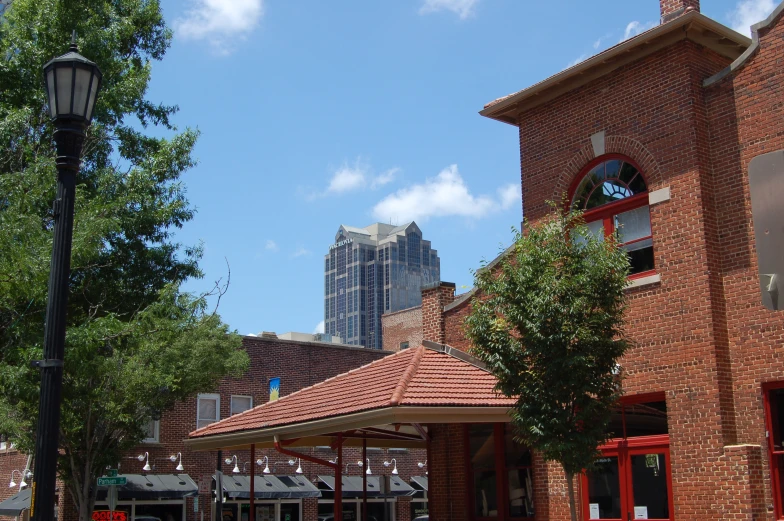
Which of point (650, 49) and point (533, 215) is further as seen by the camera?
point (533, 215)

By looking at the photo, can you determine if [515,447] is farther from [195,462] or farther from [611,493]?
[195,462]

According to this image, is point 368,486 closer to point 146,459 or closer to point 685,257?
point 146,459

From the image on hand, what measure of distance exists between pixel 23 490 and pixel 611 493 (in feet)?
85.6

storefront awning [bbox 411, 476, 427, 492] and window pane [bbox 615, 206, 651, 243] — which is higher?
window pane [bbox 615, 206, 651, 243]

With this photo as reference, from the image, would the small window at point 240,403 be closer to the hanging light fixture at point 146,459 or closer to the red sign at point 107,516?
the hanging light fixture at point 146,459

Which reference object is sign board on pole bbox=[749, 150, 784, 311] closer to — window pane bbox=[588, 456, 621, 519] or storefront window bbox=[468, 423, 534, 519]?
window pane bbox=[588, 456, 621, 519]

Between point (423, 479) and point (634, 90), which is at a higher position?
point (634, 90)

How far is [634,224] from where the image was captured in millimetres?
15867

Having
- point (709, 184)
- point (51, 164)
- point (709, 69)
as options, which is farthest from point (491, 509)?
point (51, 164)

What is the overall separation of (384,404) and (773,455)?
612 cm

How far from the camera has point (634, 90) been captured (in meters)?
16.0

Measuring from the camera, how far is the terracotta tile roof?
14.4 metres

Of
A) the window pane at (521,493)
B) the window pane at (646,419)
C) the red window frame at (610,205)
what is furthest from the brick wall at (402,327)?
the window pane at (646,419)

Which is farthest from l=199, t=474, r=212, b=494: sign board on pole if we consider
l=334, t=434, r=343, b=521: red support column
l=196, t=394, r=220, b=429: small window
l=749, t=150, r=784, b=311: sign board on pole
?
l=749, t=150, r=784, b=311: sign board on pole
